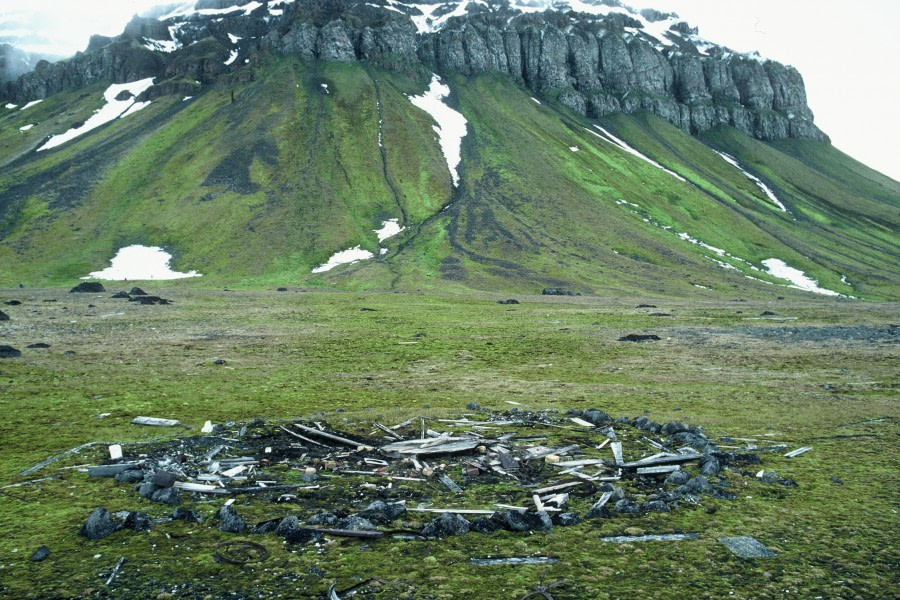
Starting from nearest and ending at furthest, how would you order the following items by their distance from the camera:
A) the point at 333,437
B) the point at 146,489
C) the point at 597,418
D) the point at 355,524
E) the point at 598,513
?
the point at 355,524, the point at 598,513, the point at 146,489, the point at 333,437, the point at 597,418

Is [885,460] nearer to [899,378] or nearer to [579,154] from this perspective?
[899,378]

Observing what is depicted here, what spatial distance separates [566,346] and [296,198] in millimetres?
106072

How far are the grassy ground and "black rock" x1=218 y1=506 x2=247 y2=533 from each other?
252 millimetres

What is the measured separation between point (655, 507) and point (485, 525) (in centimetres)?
418

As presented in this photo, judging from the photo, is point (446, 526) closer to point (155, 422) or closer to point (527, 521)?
point (527, 521)

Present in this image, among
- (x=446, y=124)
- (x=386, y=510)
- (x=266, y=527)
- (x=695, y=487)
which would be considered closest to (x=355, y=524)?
(x=386, y=510)

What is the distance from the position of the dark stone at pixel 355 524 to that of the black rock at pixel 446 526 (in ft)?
3.77

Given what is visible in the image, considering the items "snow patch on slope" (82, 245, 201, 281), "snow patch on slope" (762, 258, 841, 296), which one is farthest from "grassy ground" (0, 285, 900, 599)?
"snow patch on slope" (762, 258, 841, 296)

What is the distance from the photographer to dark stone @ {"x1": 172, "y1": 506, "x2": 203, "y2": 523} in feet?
41.6

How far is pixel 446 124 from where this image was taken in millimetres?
179750

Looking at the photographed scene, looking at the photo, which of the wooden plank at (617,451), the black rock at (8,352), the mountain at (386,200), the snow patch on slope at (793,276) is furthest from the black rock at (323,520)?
the snow patch on slope at (793,276)

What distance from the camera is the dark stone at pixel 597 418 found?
21.2m

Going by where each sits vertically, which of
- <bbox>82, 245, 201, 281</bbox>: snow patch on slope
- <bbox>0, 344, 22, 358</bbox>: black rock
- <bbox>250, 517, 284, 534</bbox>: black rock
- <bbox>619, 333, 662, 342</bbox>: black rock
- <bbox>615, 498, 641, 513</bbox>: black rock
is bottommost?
<bbox>82, 245, 201, 281</bbox>: snow patch on slope

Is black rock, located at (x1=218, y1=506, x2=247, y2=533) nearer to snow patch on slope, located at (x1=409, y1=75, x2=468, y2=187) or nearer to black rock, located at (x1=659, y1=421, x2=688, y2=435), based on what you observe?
black rock, located at (x1=659, y1=421, x2=688, y2=435)
